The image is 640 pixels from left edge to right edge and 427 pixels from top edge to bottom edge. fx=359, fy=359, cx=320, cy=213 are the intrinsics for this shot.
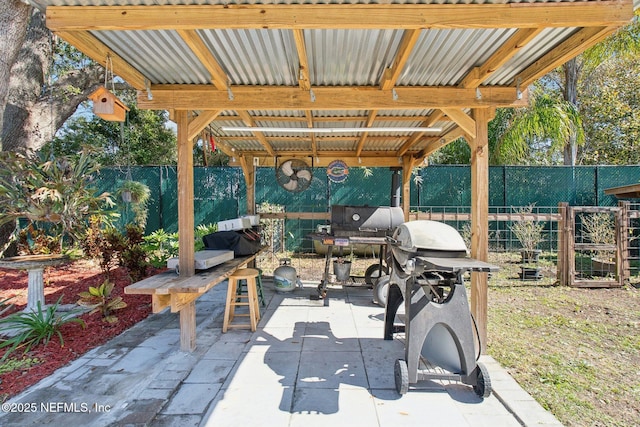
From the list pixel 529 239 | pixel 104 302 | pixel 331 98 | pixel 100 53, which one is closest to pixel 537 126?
pixel 529 239

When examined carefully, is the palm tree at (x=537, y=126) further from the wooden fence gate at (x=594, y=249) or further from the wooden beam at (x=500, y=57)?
the wooden beam at (x=500, y=57)

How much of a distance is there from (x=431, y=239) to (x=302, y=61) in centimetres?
172

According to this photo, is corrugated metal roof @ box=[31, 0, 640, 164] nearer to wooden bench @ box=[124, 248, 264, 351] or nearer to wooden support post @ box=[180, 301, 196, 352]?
wooden bench @ box=[124, 248, 264, 351]

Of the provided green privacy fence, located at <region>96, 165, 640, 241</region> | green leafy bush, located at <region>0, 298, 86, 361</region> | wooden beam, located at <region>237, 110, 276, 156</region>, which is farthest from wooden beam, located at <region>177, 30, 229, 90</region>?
green privacy fence, located at <region>96, 165, 640, 241</region>

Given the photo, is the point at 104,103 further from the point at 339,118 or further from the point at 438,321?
the point at 438,321

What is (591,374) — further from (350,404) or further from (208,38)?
(208,38)

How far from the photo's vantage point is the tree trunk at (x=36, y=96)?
21.6 ft

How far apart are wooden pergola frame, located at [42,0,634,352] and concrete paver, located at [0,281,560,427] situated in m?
0.86

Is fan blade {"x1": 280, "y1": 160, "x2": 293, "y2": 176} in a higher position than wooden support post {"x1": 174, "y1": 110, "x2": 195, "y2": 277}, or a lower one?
higher

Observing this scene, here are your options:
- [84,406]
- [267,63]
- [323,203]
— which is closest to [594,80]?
[323,203]

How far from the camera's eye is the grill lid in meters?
2.81

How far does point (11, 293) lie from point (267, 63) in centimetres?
522

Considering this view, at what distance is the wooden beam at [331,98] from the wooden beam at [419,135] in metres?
0.71

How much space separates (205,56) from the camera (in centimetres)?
268
